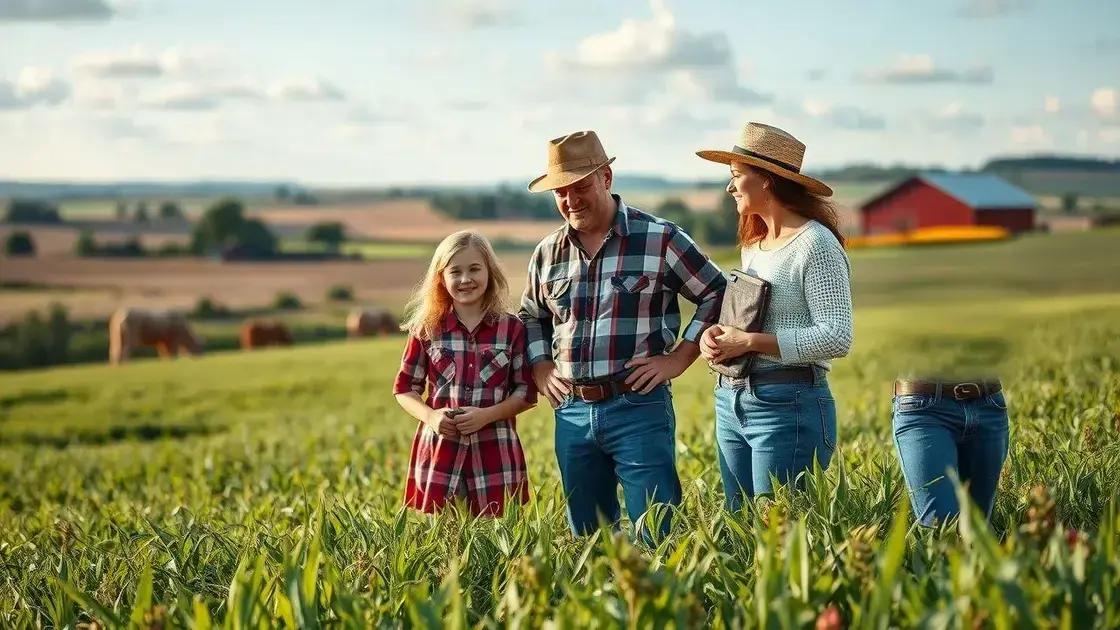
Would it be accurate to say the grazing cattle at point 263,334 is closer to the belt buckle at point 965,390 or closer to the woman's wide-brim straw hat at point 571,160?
the woman's wide-brim straw hat at point 571,160

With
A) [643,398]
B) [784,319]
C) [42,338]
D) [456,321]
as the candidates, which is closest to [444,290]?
[456,321]

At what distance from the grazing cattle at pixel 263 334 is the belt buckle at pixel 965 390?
145 feet

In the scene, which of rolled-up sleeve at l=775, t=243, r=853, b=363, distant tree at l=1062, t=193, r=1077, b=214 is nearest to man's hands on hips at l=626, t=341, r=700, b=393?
rolled-up sleeve at l=775, t=243, r=853, b=363

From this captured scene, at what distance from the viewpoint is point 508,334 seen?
16.6 feet

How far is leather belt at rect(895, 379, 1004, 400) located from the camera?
423 cm

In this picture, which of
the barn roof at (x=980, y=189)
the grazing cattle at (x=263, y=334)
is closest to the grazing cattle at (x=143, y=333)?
the grazing cattle at (x=263, y=334)

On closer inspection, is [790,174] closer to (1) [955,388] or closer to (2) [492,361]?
(1) [955,388]

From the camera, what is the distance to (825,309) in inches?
163

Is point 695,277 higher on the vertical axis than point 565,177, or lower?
lower

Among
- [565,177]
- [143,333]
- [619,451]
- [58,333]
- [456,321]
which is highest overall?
[565,177]

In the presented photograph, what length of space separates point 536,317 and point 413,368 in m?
0.60

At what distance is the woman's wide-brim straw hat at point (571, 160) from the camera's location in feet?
15.2

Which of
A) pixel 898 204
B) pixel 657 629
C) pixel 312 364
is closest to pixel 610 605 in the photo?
pixel 657 629

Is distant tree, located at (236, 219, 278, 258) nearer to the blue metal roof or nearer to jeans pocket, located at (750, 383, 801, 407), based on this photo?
the blue metal roof
